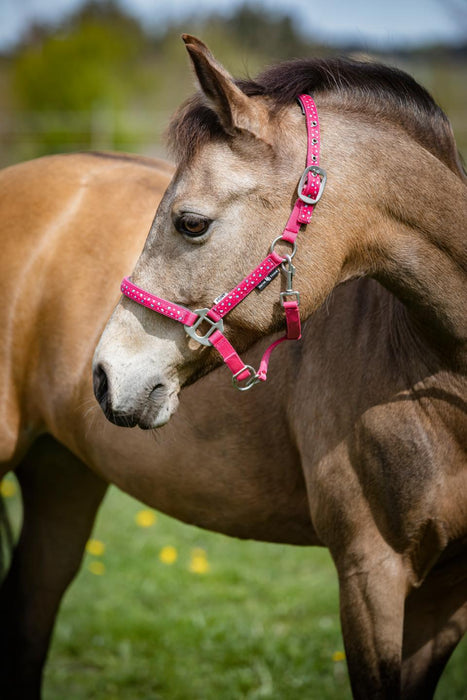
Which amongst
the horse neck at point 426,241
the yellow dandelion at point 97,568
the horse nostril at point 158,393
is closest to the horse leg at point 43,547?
the yellow dandelion at point 97,568

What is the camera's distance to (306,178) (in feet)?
5.79

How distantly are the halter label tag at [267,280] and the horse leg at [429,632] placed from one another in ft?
3.98

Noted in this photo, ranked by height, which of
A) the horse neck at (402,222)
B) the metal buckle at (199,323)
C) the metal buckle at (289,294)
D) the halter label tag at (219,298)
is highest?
the horse neck at (402,222)

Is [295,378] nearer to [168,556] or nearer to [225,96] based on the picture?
[225,96]

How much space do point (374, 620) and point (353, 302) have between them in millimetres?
945

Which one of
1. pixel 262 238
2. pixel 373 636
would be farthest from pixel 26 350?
pixel 373 636

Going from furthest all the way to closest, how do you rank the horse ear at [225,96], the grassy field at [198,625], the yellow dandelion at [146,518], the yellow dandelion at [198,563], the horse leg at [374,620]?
the yellow dandelion at [146,518]
the yellow dandelion at [198,563]
the grassy field at [198,625]
the horse leg at [374,620]
the horse ear at [225,96]

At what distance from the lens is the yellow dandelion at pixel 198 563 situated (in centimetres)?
438

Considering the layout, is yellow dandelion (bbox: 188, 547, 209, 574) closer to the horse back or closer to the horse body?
the horse body

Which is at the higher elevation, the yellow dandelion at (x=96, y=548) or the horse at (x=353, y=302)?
the horse at (x=353, y=302)

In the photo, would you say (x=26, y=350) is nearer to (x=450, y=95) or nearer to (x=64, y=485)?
(x=64, y=485)

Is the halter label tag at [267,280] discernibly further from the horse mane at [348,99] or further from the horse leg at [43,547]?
the horse leg at [43,547]

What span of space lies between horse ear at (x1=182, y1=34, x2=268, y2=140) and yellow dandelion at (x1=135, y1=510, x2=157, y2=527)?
3535mm

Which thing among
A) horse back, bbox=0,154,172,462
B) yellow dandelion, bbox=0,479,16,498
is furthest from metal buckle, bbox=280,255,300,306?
yellow dandelion, bbox=0,479,16,498
